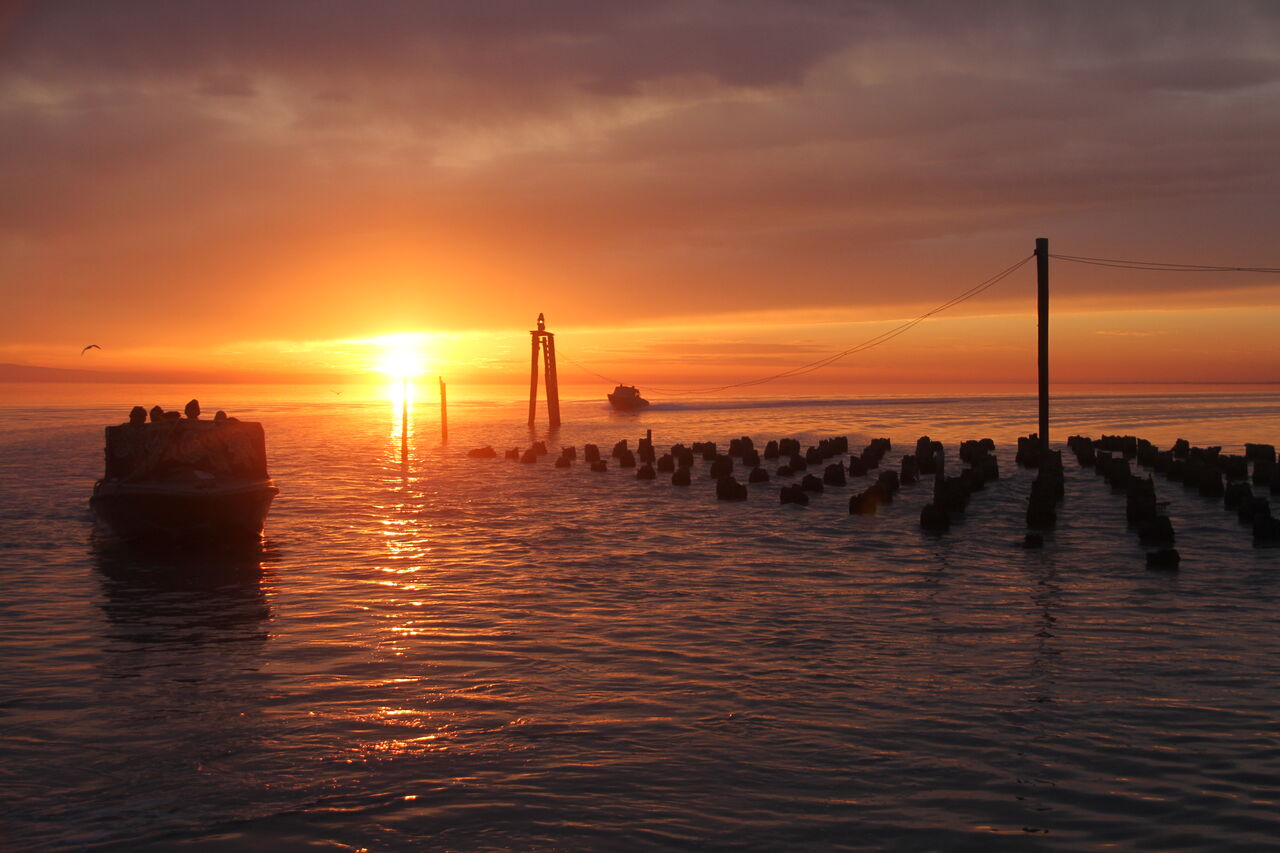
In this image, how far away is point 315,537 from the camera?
77.7ft

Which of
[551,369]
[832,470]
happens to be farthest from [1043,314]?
[551,369]

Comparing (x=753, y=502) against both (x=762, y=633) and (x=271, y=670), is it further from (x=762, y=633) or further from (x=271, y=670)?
(x=271, y=670)

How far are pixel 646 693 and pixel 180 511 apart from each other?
1411 centimetres

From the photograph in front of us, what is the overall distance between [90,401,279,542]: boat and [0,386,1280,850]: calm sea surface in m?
0.74

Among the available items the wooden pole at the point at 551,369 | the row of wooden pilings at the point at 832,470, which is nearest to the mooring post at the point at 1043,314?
the row of wooden pilings at the point at 832,470

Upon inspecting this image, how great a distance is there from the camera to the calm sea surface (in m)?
7.25

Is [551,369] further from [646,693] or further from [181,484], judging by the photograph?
[646,693]

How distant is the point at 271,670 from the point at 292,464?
3776 cm

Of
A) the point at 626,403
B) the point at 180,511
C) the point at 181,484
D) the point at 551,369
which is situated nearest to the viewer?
the point at 180,511

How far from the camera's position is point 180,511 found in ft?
67.5

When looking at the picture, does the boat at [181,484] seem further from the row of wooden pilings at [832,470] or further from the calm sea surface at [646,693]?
the row of wooden pilings at [832,470]

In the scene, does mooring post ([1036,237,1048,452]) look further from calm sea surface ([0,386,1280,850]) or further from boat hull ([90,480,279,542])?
boat hull ([90,480,279,542])

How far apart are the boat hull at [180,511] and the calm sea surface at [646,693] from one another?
24.1 inches

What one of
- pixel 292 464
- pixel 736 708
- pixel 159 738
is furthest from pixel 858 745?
pixel 292 464
